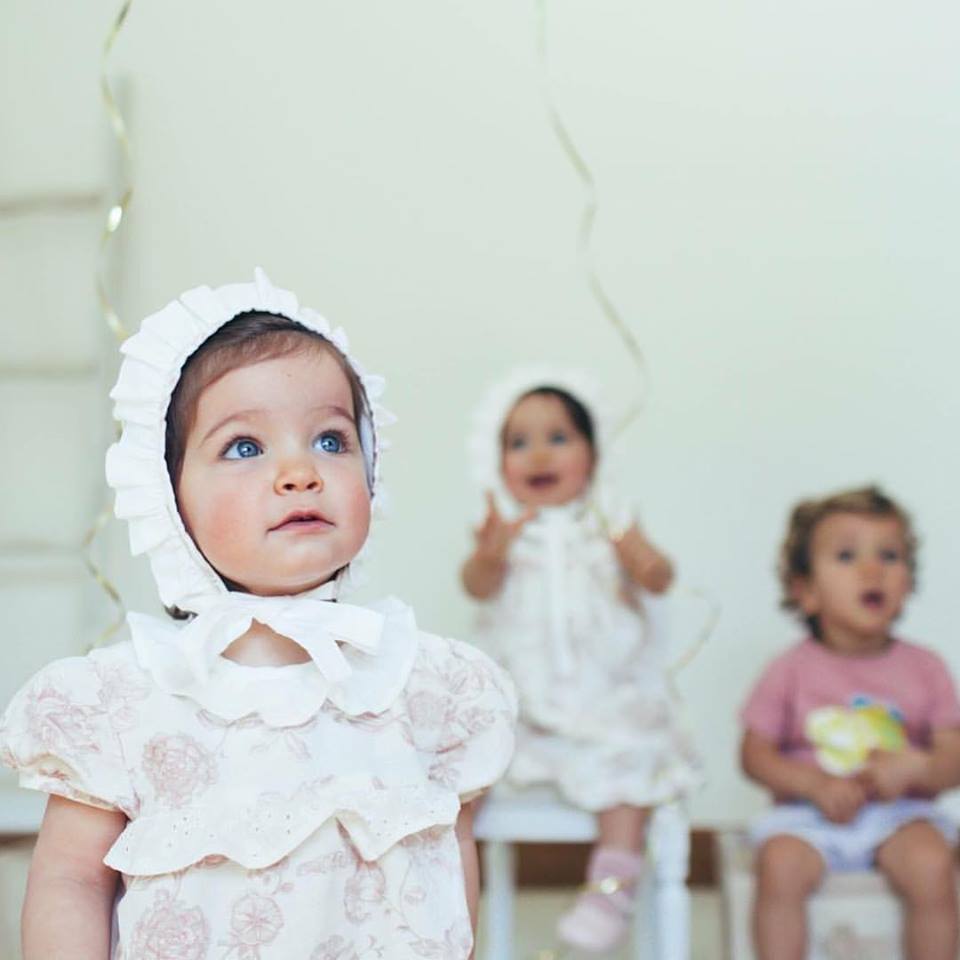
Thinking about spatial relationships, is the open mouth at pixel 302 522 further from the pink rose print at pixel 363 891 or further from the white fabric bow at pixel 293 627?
the pink rose print at pixel 363 891

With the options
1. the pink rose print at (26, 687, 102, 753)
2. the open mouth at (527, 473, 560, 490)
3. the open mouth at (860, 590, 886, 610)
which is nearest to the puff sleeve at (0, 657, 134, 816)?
the pink rose print at (26, 687, 102, 753)

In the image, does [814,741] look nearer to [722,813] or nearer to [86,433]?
[722,813]

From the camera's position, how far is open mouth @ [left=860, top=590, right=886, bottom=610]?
2285mm

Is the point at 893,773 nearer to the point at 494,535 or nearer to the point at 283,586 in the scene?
→ the point at 494,535

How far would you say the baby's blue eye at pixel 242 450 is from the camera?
1.24 meters

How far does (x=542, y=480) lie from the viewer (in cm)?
235

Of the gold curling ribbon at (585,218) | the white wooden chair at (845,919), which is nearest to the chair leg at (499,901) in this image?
the white wooden chair at (845,919)

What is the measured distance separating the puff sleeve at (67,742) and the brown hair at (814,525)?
1.38 meters

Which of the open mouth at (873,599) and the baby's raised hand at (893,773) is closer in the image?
the baby's raised hand at (893,773)

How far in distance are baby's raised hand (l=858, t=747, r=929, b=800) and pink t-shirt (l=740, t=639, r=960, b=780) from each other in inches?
3.0

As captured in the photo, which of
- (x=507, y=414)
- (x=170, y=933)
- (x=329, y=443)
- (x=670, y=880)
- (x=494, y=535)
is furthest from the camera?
(x=507, y=414)

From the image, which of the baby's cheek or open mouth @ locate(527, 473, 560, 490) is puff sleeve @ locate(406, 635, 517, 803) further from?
open mouth @ locate(527, 473, 560, 490)

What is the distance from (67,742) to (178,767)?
0.26 ft

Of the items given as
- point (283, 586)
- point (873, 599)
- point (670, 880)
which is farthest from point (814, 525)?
point (283, 586)
